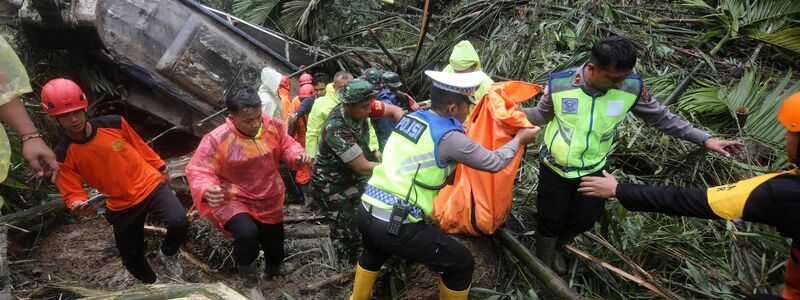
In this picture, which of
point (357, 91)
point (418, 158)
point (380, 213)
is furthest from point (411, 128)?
point (357, 91)

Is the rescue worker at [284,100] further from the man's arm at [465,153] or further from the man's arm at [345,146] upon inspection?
the man's arm at [465,153]

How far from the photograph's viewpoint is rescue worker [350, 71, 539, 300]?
2.46m

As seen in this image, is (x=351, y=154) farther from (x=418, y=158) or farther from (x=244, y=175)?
(x=418, y=158)

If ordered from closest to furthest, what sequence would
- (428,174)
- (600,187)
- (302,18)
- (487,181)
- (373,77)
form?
(600,187)
(428,174)
(487,181)
(373,77)
(302,18)

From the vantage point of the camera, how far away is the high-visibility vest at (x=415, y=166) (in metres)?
2.48

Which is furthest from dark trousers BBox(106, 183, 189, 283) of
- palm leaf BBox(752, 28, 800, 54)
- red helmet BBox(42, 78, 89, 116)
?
palm leaf BBox(752, 28, 800, 54)

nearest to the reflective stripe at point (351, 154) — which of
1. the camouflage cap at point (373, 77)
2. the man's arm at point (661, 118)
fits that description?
the camouflage cap at point (373, 77)

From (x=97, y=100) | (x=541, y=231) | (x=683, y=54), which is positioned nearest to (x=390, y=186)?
(x=541, y=231)

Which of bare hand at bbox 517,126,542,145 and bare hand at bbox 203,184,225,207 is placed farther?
bare hand at bbox 203,184,225,207

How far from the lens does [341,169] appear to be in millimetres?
3627

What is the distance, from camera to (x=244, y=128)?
3.05m

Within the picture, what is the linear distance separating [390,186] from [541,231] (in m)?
1.23

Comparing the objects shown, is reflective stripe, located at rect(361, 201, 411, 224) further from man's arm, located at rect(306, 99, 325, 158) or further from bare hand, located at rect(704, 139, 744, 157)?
man's arm, located at rect(306, 99, 325, 158)

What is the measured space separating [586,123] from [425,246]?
1192 mm
